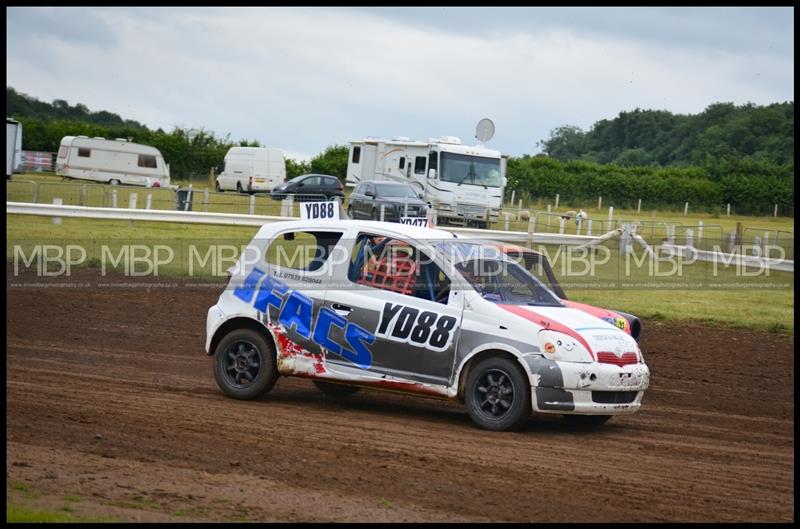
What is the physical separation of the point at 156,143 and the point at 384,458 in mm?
62158

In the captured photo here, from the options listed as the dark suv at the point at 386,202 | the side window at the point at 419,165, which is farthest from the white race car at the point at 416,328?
the side window at the point at 419,165

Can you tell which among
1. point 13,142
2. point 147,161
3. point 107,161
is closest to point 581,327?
point 13,142

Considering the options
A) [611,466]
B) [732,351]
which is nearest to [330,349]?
A: [611,466]

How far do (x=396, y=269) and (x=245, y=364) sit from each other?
1783mm

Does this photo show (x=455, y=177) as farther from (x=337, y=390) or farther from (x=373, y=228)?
(x=373, y=228)

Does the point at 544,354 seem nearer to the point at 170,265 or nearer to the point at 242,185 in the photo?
the point at 170,265

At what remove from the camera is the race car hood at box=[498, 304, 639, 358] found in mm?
9953

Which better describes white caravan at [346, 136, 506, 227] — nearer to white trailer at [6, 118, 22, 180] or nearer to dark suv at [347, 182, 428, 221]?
dark suv at [347, 182, 428, 221]

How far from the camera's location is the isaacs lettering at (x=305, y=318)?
34.7 feet

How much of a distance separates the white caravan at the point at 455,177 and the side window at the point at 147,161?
888 inches

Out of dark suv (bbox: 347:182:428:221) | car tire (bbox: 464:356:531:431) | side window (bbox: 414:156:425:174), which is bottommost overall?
car tire (bbox: 464:356:531:431)

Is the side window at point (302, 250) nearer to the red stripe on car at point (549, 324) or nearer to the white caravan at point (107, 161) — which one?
the red stripe on car at point (549, 324)

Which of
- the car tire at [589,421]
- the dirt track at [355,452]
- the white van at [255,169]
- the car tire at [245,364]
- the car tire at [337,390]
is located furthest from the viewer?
the white van at [255,169]

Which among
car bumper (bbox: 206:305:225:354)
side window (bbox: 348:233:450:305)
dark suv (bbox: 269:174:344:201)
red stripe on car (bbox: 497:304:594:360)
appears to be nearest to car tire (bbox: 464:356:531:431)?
red stripe on car (bbox: 497:304:594:360)
